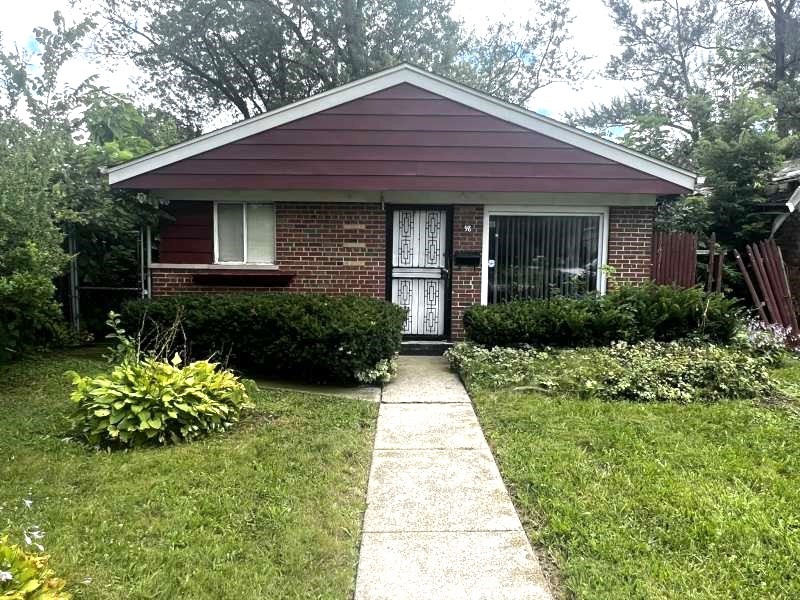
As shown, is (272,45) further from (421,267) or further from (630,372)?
(630,372)

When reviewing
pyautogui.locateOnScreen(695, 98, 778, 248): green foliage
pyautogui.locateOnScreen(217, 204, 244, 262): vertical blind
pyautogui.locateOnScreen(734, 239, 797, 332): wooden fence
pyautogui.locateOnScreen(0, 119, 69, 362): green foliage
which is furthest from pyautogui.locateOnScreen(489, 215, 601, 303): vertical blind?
pyautogui.locateOnScreen(0, 119, 69, 362): green foliage

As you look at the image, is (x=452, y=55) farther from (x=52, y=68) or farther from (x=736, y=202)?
(x=52, y=68)

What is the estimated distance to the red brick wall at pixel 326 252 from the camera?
8.66 meters

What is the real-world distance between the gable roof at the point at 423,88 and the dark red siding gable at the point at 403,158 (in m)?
0.08

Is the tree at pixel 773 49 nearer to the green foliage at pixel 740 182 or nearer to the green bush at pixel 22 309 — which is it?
the green foliage at pixel 740 182

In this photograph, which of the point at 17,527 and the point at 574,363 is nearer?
the point at 17,527

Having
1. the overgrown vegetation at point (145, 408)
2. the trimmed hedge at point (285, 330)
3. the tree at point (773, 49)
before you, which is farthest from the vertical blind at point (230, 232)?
the tree at point (773, 49)

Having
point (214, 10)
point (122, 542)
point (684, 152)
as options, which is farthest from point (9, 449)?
point (684, 152)

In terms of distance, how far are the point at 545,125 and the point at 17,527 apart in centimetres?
756

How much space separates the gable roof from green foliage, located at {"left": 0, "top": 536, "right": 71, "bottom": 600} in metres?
6.85

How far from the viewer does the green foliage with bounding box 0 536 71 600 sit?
2053 mm

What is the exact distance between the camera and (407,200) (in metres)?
8.61

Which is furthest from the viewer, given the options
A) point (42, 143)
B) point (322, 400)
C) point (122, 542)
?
point (42, 143)

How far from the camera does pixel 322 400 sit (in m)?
5.86
